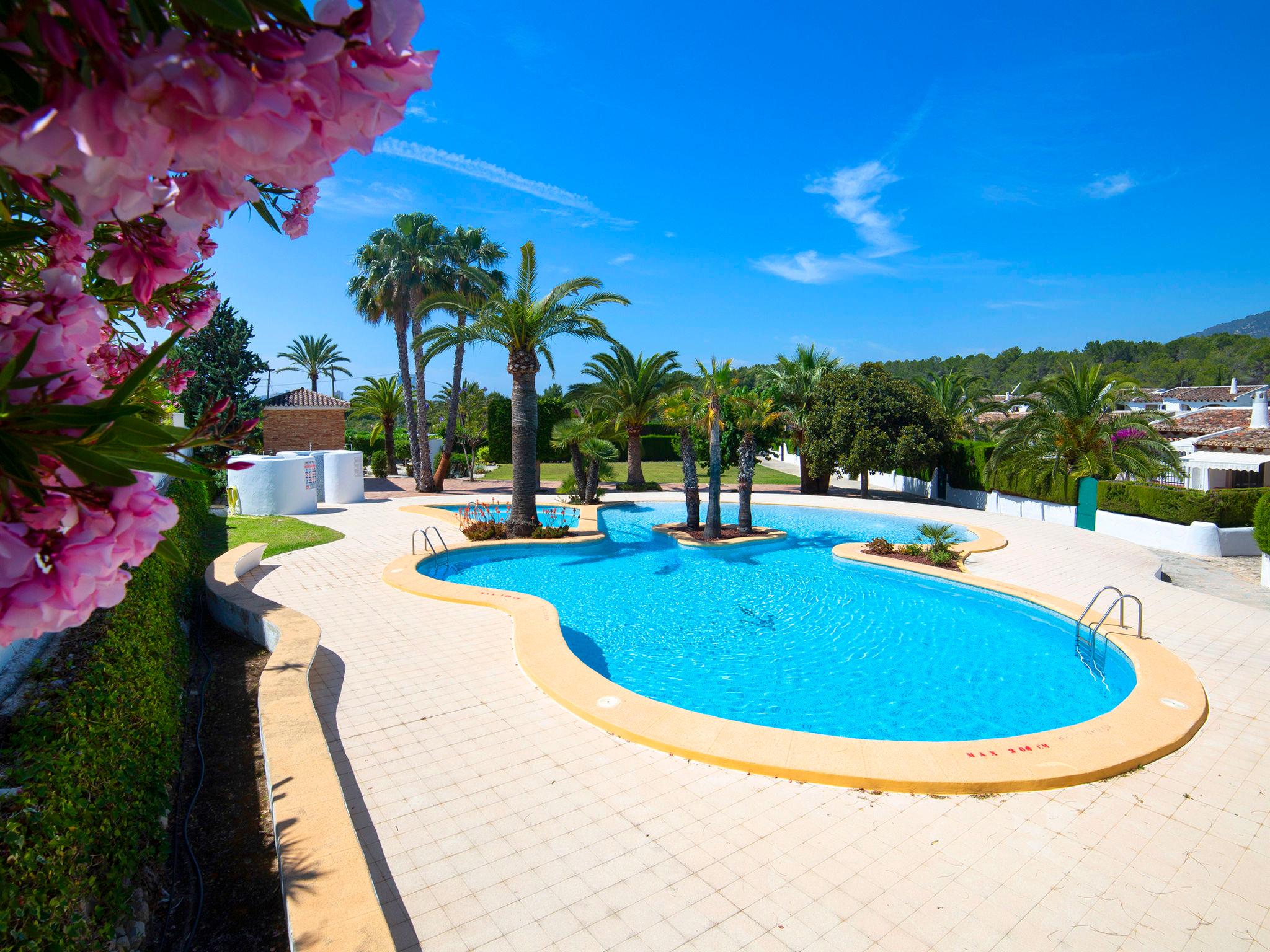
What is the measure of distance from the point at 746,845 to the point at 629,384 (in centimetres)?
2344

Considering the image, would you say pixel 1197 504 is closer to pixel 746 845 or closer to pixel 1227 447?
pixel 1227 447

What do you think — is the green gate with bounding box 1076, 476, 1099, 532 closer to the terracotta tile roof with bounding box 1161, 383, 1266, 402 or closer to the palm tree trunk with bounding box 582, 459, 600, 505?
the palm tree trunk with bounding box 582, 459, 600, 505

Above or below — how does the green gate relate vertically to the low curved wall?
above

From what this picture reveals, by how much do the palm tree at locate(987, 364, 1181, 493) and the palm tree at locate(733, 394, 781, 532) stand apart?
9073 mm

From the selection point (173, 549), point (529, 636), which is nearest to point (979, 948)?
point (173, 549)

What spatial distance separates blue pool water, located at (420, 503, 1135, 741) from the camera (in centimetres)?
812

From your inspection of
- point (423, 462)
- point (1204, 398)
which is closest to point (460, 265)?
point (423, 462)

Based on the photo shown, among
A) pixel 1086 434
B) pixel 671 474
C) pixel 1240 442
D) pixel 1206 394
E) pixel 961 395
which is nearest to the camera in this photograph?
pixel 1086 434

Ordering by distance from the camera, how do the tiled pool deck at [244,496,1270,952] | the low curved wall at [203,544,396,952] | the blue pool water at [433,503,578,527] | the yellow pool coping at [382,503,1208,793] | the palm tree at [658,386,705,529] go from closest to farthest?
the low curved wall at [203,544,396,952] < the tiled pool deck at [244,496,1270,952] < the yellow pool coping at [382,503,1208,793] < the palm tree at [658,386,705,529] < the blue pool water at [433,503,578,527]

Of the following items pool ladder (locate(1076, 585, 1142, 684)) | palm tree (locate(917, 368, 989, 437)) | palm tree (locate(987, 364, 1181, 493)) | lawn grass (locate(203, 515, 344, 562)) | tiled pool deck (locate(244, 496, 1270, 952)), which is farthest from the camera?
palm tree (locate(917, 368, 989, 437))

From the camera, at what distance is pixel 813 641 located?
1041 centimetres

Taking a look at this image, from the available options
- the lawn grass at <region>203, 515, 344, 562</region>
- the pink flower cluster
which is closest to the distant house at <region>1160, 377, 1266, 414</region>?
the lawn grass at <region>203, 515, 344, 562</region>

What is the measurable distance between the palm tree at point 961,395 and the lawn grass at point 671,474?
8.26m

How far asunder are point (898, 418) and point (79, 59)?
85.8 feet
